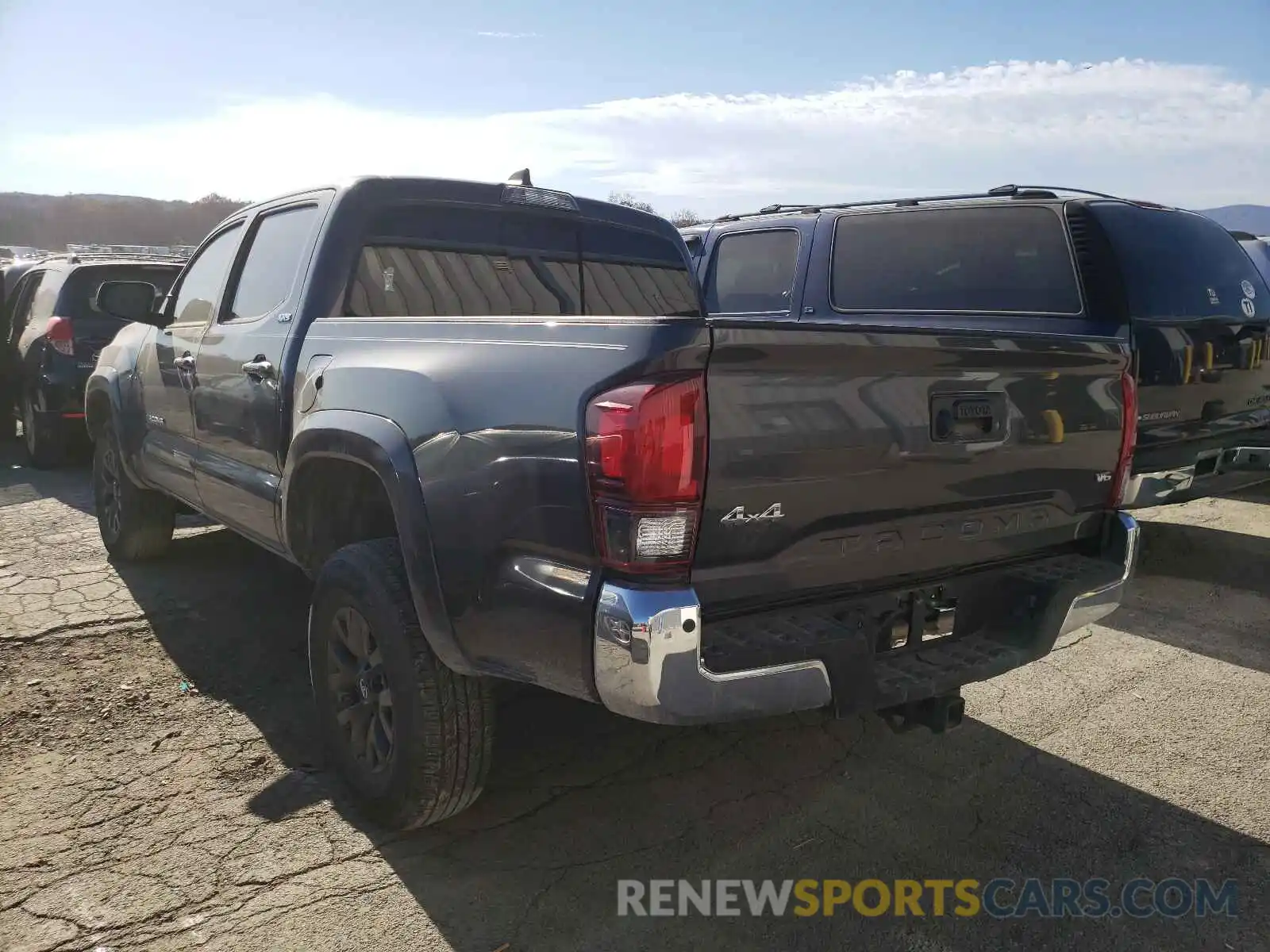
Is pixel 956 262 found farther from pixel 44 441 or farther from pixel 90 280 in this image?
pixel 44 441

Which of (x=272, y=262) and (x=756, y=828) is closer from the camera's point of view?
(x=756, y=828)

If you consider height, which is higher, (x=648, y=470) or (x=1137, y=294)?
(x=1137, y=294)

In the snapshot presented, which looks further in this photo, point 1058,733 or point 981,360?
point 1058,733

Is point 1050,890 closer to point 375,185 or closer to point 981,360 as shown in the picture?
point 981,360

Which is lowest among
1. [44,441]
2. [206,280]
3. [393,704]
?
[44,441]

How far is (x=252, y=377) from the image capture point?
3.71 metres

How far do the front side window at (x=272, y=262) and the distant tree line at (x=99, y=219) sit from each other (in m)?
63.7

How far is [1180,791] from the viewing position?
324 cm

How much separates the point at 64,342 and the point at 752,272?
231 inches

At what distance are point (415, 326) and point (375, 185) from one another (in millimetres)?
1045

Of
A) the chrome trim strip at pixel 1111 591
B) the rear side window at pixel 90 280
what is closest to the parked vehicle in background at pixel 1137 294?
the chrome trim strip at pixel 1111 591

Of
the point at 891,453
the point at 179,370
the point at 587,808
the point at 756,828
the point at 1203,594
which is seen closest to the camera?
the point at 891,453

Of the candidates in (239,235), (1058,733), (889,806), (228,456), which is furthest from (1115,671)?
(239,235)
